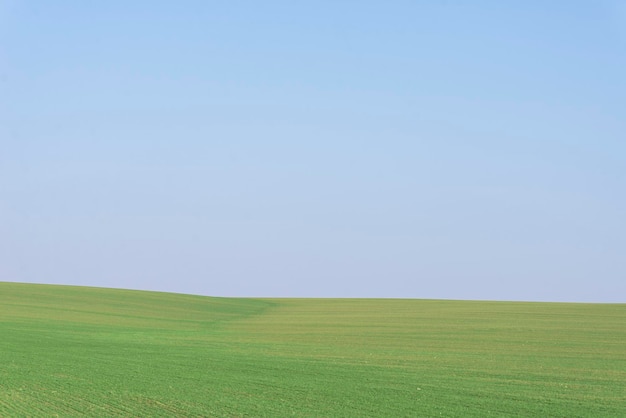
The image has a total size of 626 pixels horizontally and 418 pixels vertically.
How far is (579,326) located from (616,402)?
27670mm

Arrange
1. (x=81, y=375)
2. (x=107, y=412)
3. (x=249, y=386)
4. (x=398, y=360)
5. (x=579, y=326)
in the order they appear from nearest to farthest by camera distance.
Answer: (x=107, y=412) → (x=249, y=386) → (x=81, y=375) → (x=398, y=360) → (x=579, y=326)

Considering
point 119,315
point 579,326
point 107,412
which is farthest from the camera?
point 119,315

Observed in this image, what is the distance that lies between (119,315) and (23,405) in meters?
37.2

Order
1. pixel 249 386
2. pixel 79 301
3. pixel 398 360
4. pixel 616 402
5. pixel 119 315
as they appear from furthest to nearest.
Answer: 1. pixel 79 301
2. pixel 119 315
3. pixel 398 360
4. pixel 249 386
5. pixel 616 402

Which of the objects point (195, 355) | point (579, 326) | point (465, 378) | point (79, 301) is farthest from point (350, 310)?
point (465, 378)

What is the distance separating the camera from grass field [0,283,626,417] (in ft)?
63.1

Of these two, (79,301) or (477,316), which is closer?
(477,316)

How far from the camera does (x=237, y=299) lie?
8631 centimetres

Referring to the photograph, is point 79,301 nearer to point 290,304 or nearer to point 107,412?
point 290,304

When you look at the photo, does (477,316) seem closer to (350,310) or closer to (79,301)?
(350,310)

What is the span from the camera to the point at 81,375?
24.2 m

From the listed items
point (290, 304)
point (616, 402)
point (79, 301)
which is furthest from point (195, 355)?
point (290, 304)

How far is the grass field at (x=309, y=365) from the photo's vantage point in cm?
1923

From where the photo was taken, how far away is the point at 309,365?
27.7 metres
